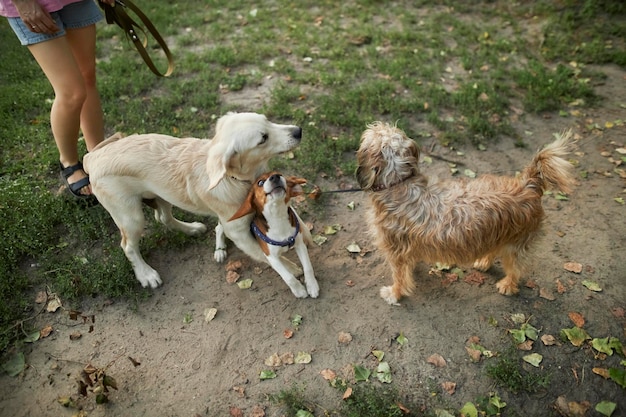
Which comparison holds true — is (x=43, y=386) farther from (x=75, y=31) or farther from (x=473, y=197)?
(x=473, y=197)

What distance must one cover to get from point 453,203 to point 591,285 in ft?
5.58

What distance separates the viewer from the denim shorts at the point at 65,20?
3412mm

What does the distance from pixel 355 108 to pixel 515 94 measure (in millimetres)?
→ 2413

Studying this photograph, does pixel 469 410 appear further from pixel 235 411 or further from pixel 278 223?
pixel 278 223

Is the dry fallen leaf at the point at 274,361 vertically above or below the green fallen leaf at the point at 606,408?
above

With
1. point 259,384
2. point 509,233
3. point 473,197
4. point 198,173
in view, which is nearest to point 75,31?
point 198,173

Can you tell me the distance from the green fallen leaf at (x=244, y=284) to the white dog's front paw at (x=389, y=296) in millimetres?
1272

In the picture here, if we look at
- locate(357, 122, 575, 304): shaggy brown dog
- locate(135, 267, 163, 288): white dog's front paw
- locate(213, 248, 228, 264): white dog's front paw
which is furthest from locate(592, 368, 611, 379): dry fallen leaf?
locate(135, 267, 163, 288): white dog's front paw

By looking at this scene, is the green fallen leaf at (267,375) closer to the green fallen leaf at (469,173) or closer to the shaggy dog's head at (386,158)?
the shaggy dog's head at (386,158)

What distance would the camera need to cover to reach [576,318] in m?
3.61

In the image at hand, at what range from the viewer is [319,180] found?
Answer: 5.03 metres

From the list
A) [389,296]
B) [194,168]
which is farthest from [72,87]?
[389,296]

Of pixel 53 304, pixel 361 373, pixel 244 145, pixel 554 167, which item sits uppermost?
pixel 244 145

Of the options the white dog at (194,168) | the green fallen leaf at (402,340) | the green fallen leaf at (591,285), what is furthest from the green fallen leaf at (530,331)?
the white dog at (194,168)
